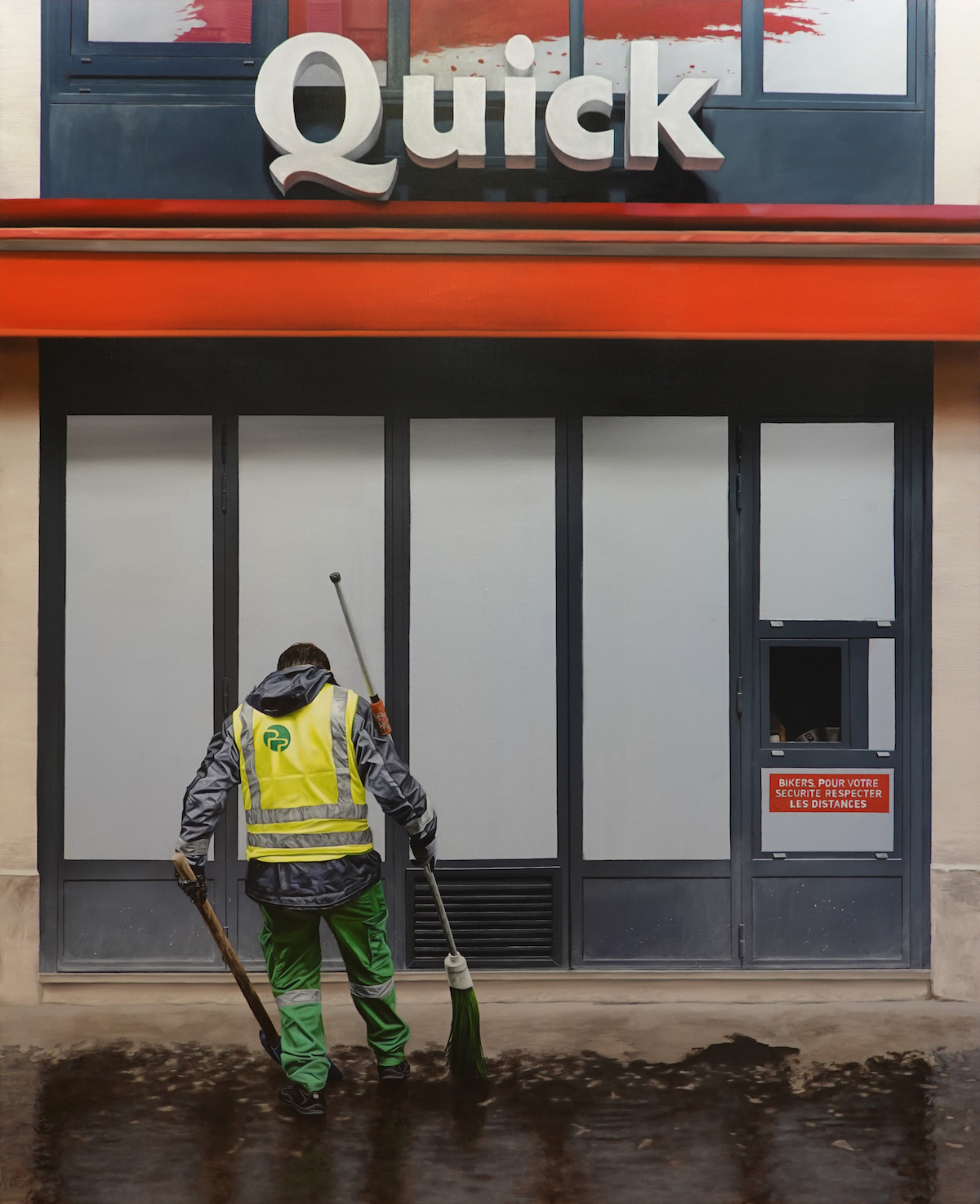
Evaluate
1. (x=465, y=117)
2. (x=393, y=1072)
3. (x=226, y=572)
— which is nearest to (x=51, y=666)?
(x=226, y=572)

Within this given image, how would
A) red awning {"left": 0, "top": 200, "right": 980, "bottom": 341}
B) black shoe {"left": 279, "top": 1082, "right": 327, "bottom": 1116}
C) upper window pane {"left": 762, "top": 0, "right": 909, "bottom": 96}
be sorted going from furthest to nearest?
upper window pane {"left": 762, "top": 0, "right": 909, "bottom": 96}, red awning {"left": 0, "top": 200, "right": 980, "bottom": 341}, black shoe {"left": 279, "top": 1082, "right": 327, "bottom": 1116}

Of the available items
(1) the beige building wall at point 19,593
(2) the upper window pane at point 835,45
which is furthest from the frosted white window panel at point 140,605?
(2) the upper window pane at point 835,45

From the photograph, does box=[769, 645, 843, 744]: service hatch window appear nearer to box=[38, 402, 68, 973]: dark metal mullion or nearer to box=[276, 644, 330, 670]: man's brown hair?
box=[276, 644, 330, 670]: man's brown hair

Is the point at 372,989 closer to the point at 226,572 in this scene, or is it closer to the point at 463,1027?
the point at 463,1027

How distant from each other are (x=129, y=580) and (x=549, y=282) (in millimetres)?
2849

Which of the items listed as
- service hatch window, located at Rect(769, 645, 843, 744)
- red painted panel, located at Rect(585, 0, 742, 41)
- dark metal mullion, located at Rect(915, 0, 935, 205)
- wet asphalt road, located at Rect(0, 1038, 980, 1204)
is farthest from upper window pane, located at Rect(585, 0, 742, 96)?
wet asphalt road, located at Rect(0, 1038, 980, 1204)

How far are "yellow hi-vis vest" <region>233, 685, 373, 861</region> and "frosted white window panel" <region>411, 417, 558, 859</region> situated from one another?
1457 mm

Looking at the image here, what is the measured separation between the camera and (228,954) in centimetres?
444

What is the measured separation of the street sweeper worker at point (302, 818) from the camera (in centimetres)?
428

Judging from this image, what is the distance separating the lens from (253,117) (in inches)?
223

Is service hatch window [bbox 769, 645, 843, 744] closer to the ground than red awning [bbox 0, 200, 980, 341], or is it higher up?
closer to the ground

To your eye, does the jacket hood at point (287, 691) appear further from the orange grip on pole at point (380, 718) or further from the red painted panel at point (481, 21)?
the red painted panel at point (481, 21)

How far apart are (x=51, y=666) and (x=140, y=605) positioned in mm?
593

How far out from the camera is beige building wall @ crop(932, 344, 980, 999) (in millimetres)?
5691
